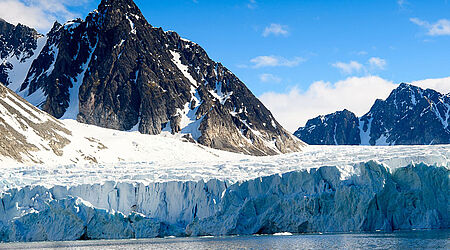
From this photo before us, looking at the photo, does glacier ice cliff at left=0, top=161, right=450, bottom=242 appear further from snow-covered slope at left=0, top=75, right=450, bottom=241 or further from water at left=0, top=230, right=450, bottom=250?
water at left=0, top=230, right=450, bottom=250

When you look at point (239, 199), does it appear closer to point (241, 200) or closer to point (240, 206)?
point (241, 200)

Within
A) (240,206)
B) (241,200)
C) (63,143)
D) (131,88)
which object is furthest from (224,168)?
(131,88)

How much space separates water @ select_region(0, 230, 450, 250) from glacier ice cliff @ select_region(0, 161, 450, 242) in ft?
5.18

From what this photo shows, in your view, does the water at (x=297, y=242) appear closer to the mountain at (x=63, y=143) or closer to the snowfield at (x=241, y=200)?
the snowfield at (x=241, y=200)

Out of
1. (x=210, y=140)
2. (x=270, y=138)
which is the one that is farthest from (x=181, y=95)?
(x=270, y=138)

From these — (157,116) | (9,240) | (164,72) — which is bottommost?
(9,240)

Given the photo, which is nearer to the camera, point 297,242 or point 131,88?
point 297,242

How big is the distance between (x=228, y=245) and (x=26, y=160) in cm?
7127

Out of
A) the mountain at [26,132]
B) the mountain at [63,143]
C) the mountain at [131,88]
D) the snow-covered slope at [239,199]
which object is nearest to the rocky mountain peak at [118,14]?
the mountain at [131,88]

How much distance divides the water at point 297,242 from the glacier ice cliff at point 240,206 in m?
1.58

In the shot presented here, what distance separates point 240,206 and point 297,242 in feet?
26.8

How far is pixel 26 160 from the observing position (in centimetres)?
9956

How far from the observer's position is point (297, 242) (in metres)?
36.8

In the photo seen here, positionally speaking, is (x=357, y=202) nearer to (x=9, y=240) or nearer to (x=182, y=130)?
(x=9, y=240)
